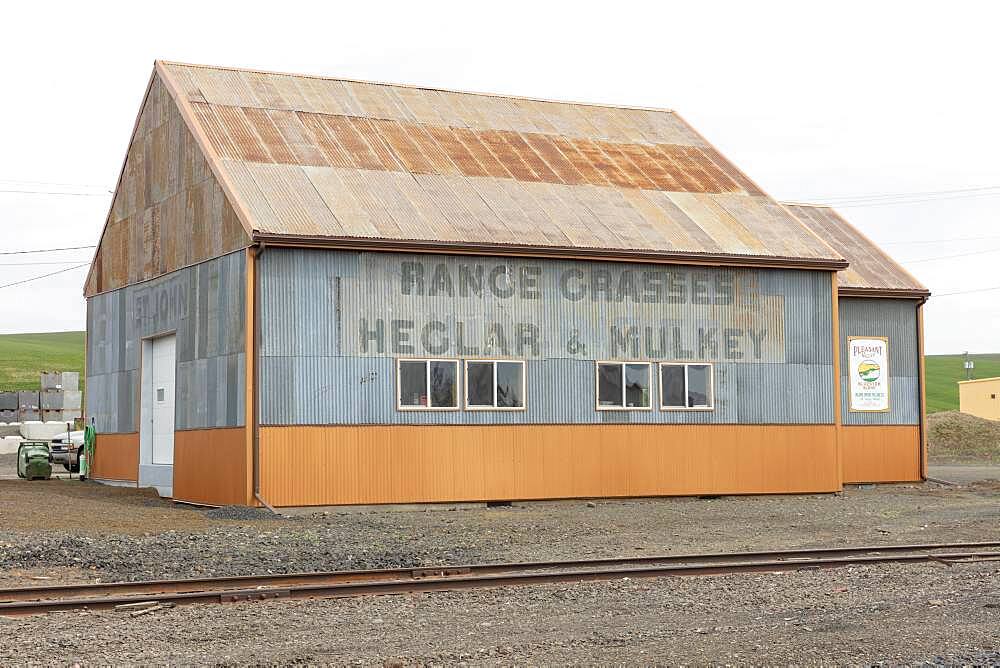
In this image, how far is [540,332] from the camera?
25156 millimetres

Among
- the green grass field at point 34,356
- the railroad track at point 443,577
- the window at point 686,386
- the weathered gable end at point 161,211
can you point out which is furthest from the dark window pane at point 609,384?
the green grass field at point 34,356

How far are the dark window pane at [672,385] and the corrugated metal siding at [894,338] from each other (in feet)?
23.5

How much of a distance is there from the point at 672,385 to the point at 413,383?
18.4ft

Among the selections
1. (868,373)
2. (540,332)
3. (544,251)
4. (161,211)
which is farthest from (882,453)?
(161,211)

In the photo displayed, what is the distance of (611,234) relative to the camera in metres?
26.6

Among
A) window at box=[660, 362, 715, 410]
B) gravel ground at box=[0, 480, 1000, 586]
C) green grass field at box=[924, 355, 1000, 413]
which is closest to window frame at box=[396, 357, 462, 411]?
gravel ground at box=[0, 480, 1000, 586]

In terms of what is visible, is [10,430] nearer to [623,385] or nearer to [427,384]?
[427,384]

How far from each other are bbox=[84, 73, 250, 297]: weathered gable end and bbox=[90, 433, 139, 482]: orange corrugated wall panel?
361 cm

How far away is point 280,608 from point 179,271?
1575 cm

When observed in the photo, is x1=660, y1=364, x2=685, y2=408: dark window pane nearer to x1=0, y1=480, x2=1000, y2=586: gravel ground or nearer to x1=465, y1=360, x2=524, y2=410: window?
x1=0, y1=480, x2=1000, y2=586: gravel ground

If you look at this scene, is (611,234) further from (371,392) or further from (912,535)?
(912,535)

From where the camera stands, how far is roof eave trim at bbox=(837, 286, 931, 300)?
31.9 metres

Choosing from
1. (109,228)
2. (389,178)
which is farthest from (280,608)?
(109,228)

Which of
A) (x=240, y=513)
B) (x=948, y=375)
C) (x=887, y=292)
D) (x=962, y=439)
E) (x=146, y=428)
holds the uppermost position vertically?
(x=948, y=375)
